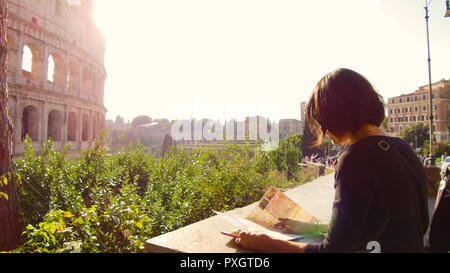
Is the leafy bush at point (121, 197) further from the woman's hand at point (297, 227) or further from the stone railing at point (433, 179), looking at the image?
the stone railing at point (433, 179)

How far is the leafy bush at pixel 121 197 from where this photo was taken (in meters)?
2.32

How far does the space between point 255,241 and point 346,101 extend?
2.37 ft

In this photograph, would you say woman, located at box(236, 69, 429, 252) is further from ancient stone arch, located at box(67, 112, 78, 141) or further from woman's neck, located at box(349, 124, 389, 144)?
ancient stone arch, located at box(67, 112, 78, 141)

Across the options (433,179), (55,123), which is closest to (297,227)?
(433,179)

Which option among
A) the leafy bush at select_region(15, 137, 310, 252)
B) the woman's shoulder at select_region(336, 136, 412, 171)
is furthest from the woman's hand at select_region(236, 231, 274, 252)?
the leafy bush at select_region(15, 137, 310, 252)

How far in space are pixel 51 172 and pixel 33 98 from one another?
63.7 ft

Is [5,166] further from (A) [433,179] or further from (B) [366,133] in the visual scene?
(A) [433,179]

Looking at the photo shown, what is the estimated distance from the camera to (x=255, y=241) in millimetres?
1293

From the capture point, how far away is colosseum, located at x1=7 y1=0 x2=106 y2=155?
20.0 meters

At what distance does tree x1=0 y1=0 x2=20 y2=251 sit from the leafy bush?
22cm

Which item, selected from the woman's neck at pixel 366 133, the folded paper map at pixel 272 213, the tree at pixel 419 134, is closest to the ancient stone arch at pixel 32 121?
the folded paper map at pixel 272 213

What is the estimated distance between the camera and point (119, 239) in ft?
8.66
